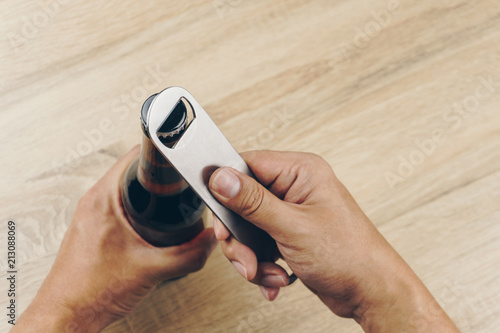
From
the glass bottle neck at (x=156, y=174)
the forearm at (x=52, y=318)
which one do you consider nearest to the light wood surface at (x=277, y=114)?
the forearm at (x=52, y=318)

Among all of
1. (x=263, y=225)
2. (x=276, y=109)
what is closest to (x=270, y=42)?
(x=276, y=109)

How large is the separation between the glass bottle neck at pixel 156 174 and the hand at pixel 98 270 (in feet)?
0.26

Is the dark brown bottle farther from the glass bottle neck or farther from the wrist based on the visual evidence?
the wrist

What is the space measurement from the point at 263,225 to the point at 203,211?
10 cm

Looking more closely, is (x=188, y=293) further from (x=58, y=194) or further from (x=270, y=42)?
(x=270, y=42)

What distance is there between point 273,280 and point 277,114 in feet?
0.81

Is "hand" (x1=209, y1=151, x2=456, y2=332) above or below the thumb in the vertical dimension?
below

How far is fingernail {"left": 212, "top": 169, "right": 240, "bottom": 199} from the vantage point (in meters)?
0.42

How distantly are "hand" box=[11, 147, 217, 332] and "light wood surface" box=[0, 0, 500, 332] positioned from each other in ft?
0.17

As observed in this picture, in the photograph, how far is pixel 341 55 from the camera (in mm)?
707

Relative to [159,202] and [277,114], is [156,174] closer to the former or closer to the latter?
[159,202]

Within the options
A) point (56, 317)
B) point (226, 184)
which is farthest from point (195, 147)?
point (56, 317)

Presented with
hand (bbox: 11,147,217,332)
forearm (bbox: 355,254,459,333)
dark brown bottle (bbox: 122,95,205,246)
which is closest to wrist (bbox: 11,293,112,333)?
hand (bbox: 11,147,217,332)

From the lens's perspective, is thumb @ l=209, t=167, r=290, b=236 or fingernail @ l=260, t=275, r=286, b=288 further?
fingernail @ l=260, t=275, r=286, b=288
